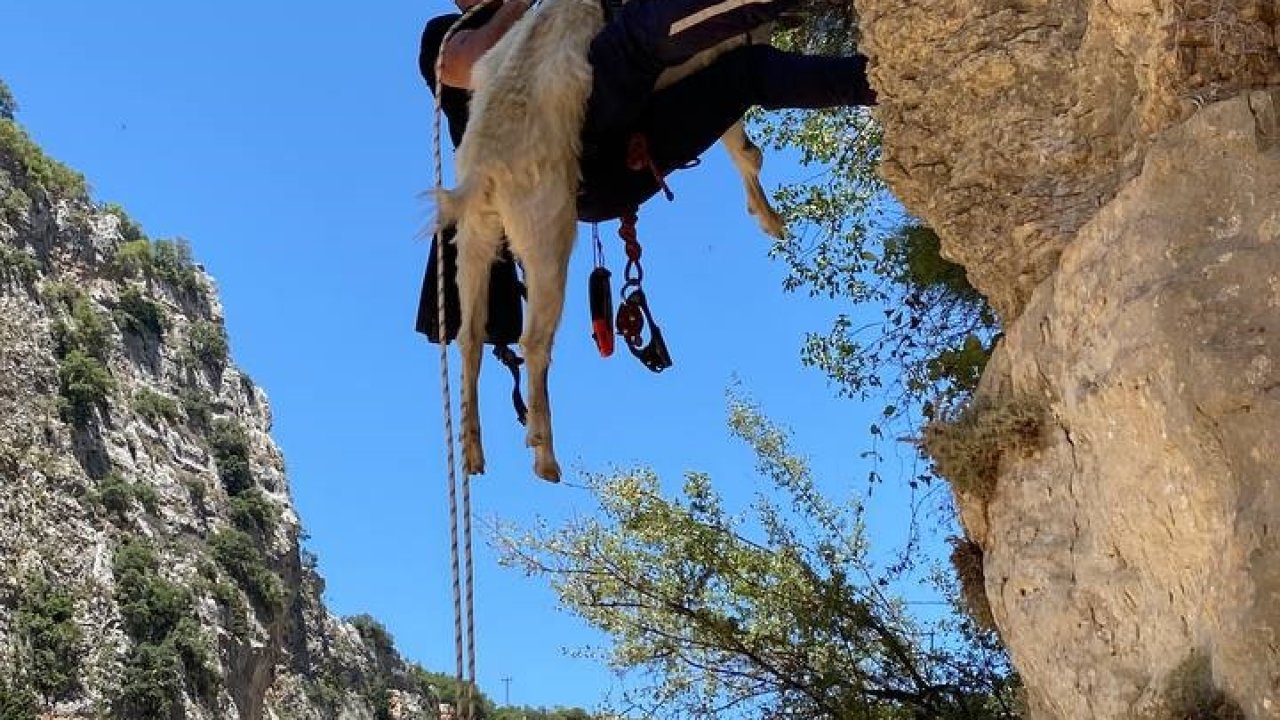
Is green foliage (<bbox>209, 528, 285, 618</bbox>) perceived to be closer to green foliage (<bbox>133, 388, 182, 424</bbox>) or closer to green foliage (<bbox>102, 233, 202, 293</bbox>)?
green foliage (<bbox>133, 388, 182, 424</bbox>)

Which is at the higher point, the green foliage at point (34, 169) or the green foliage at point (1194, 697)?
the green foliage at point (34, 169)

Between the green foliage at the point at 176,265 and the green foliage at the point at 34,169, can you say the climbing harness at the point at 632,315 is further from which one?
the green foliage at the point at 176,265

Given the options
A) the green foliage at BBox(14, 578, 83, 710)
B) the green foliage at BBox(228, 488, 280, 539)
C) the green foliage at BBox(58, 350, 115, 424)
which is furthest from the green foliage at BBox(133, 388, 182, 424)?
the green foliage at BBox(14, 578, 83, 710)

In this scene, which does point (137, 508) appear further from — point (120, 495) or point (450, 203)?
point (450, 203)

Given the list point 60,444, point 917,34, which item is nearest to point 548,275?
point 917,34

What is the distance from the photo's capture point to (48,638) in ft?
137

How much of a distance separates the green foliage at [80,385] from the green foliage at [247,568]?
6.55 meters

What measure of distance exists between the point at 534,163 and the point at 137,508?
158 ft

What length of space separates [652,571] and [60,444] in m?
43.8

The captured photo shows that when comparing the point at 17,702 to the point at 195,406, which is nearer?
the point at 17,702

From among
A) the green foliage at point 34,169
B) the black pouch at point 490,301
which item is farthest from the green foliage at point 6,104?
the black pouch at point 490,301

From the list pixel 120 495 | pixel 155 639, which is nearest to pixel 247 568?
pixel 120 495

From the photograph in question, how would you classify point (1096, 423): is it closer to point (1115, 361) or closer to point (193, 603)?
point (1115, 361)

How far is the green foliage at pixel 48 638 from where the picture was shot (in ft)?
135
